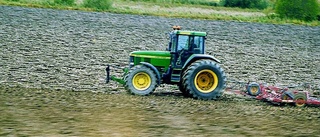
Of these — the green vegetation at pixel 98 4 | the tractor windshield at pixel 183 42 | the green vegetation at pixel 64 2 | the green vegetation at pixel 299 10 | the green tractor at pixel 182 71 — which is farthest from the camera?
the green vegetation at pixel 299 10

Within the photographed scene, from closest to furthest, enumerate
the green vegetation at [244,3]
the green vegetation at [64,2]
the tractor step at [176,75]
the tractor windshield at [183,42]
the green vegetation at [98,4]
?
the tractor step at [176,75] → the tractor windshield at [183,42] → the green vegetation at [98,4] → the green vegetation at [64,2] → the green vegetation at [244,3]

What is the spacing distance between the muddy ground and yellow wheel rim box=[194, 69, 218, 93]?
0.37 metres

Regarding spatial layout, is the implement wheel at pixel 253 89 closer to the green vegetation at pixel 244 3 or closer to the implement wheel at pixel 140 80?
the implement wheel at pixel 140 80

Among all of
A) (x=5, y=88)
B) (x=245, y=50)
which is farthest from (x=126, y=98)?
(x=245, y=50)

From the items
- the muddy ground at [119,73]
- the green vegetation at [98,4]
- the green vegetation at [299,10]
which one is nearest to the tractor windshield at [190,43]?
the muddy ground at [119,73]

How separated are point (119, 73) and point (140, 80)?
12.3ft

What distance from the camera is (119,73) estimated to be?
14648mm

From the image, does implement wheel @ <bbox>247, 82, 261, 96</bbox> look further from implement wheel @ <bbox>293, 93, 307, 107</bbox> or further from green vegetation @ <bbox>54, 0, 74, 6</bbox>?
green vegetation @ <bbox>54, 0, 74, 6</bbox>

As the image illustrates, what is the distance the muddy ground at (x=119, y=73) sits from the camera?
7.17 m

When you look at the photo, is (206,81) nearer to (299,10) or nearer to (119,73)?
(119,73)

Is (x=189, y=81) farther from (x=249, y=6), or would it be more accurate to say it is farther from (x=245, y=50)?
(x=249, y=6)

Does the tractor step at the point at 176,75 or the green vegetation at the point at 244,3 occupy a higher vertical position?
the green vegetation at the point at 244,3

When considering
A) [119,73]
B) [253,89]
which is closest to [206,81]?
[253,89]

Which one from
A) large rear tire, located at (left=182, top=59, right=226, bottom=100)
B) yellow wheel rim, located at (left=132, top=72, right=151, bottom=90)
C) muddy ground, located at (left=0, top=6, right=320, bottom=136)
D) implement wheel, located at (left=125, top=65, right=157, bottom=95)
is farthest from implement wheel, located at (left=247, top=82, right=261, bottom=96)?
yellow wheel rim, located at (left=132, top=72, right=151, bottom=90)
